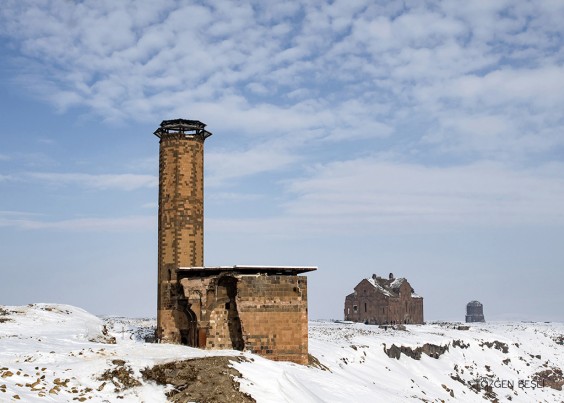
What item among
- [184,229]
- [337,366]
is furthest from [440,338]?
[184,229]

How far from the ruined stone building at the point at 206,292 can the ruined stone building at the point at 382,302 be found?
56979 millimetres

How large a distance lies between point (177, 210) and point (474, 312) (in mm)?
128781

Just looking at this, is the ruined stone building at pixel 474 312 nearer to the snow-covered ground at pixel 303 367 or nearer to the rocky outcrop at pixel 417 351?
the snow-covered ground at pixel 303 367

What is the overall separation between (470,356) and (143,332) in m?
34.5

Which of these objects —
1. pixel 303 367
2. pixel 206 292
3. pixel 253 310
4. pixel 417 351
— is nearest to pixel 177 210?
pixel 206 292

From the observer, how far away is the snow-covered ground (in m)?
15.9

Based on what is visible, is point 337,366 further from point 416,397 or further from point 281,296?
point 281,296

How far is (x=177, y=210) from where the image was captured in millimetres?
31094

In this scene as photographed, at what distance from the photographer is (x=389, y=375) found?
120ft

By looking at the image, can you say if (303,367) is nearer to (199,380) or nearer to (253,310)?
(253,310)

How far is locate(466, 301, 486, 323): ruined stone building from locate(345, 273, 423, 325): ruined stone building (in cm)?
5937

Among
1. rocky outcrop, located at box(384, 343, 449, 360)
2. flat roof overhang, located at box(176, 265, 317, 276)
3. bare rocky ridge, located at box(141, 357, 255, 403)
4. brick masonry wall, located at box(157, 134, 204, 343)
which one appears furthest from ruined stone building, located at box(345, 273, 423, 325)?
bare rocky ridge, located at box(141, 357, 255, 403)

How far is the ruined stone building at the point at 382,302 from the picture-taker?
83.6m

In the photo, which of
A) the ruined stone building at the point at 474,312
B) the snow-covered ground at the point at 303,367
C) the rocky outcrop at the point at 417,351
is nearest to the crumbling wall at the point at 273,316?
the snow-covered ground at the point at 303,367
